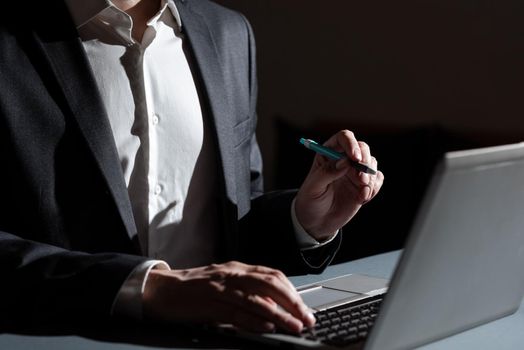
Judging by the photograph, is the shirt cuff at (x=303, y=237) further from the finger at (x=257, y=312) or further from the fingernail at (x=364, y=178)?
the finger at (x=257, y=312)

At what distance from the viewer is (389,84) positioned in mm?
3373

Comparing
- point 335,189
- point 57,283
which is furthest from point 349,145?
point 57,283

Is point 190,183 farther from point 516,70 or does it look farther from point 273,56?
point 273,56

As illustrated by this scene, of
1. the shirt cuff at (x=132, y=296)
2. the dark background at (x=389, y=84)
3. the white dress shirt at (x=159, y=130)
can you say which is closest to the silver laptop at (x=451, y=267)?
the shirt cuff at (x=132, y=296)

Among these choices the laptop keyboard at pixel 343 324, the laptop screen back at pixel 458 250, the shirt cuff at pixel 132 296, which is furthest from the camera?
the shirt cuff at pixel 132 296

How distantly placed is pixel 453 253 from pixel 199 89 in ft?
2.59

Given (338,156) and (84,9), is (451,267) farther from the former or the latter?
(84,9)

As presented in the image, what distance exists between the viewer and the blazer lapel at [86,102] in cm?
132

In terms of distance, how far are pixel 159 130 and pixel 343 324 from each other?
25.2 inches

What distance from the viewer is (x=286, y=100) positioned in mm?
3713

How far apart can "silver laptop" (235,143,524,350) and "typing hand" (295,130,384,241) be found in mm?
288

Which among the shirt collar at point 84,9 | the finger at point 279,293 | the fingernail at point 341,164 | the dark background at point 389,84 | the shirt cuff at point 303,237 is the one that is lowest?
the dark background at point 389,84

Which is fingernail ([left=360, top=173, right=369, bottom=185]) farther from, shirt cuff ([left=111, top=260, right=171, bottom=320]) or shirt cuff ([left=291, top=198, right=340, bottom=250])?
shirt cuff ([left=111, top=260, right=171, bottom=320])

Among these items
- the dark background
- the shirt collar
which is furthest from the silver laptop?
the dark background
